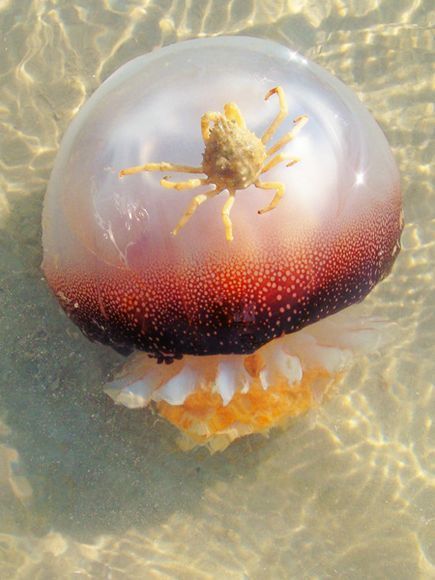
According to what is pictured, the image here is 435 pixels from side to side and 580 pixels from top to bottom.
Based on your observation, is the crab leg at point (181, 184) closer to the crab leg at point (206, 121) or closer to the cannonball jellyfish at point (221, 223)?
the cannonball jellyfish at point (221, 223)

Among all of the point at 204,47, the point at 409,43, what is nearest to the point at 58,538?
the point at 204,47

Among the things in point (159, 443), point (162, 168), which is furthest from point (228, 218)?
point (159, 443)

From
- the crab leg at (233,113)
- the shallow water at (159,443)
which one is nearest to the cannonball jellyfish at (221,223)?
the crab leg at (233,113)

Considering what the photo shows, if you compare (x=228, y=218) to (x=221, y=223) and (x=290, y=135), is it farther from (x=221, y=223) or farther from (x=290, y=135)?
(x=290, y=135)

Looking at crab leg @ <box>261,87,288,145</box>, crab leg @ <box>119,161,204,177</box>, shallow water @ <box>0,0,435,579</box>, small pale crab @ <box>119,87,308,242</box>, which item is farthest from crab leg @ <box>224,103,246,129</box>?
shallow water @ <box>0,0,435,579</box>

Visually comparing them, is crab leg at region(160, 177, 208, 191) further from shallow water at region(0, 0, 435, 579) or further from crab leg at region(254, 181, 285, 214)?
shallow water at region(0, 0, 435, 579)

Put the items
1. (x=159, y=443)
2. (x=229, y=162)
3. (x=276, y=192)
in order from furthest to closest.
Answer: (x=159, y=443), (x=276, y=192), (x=229, y=162)

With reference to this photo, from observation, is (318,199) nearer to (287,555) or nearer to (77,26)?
(287,555)
